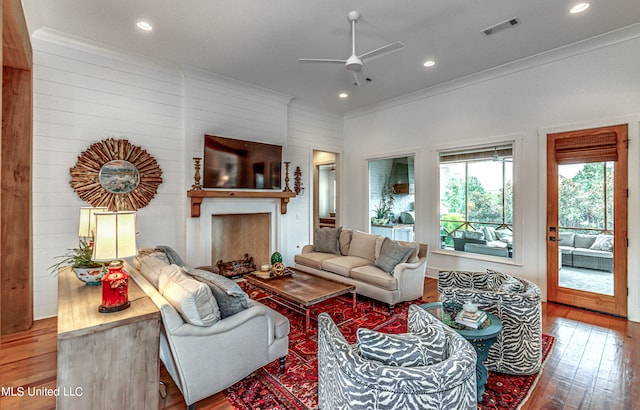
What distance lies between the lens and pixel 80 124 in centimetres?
384

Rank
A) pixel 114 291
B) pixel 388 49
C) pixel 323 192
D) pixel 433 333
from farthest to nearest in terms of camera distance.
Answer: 1. pixel 323 192
2. pixel 388 49
3. pixel 114 291
4. pixel 433 333

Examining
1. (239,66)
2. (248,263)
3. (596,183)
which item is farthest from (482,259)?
(239,66)

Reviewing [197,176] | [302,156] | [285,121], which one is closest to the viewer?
[197,176]

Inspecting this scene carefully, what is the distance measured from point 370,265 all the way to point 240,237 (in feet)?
8.35

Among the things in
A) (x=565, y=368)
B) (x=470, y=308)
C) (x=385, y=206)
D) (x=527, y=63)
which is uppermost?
(x=527, y=63)

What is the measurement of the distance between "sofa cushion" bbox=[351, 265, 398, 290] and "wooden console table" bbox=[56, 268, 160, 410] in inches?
104

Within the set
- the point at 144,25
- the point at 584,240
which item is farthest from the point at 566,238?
the point at 144,25

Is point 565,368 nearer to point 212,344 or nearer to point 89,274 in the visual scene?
point 212,344

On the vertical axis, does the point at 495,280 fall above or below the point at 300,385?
above

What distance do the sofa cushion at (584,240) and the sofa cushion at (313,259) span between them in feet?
11.0

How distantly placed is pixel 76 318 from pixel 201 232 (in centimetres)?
298

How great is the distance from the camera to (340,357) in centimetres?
148

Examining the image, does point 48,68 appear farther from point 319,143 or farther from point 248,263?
point 319,143

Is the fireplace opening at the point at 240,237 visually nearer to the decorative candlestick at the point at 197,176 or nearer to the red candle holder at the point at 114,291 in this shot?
the decorative candlestick at the point at 197,176
